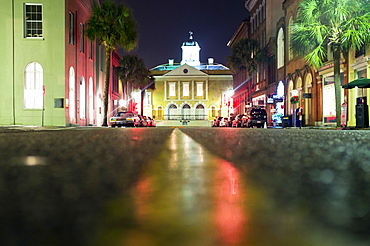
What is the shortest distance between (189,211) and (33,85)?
1371 inches

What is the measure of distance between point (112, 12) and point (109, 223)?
124ft

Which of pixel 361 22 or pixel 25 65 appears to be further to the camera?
pixel 25 65

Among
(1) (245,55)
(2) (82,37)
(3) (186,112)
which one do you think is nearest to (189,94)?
(3) (186,112)

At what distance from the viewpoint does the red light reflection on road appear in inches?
43.8

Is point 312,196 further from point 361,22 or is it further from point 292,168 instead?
point 361,22

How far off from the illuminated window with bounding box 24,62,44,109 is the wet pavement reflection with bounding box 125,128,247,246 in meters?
33.3

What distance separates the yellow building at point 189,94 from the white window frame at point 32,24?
6532 cm

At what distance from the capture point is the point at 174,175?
2508mm

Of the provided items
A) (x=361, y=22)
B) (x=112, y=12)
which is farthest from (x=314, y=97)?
(x=112, y=12)

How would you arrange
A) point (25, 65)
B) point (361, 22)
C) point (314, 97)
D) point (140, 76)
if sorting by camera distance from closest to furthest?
1. point (361, 22)
2. point (25, 65)
3. point (314, 97)
4. point (140, 76)

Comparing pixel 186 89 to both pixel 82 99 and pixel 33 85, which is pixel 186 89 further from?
pixel 33 85

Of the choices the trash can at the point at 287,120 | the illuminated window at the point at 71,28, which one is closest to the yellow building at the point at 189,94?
the illuminated window at the point at 71,28

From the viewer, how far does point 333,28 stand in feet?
79.9

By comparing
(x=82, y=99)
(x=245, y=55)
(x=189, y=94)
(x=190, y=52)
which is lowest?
(x=82, y=99)
